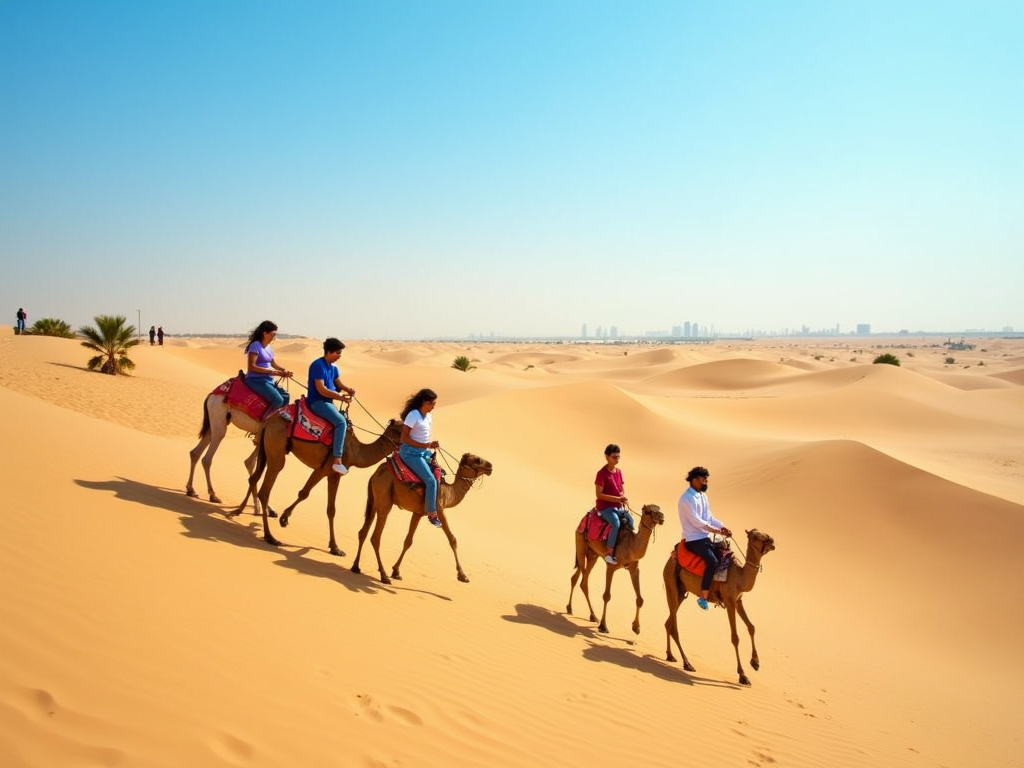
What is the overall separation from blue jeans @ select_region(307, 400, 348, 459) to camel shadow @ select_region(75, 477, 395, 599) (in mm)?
1511

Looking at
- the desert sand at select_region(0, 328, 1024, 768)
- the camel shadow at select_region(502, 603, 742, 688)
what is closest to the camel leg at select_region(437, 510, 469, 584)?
the desert sand at select_region(0, 328, 1024, 768)

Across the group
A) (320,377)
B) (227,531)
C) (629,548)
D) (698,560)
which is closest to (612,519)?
(629,548)

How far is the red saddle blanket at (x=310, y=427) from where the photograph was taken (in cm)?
862

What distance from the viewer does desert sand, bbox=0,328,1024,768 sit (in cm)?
411

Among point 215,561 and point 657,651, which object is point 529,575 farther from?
point 215,561

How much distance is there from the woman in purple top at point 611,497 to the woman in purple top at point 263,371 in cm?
515

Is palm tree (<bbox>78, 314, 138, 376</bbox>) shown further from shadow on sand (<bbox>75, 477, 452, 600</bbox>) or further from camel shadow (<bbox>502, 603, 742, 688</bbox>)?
camel shadow (<bbox>502, 603, 742, 688</bbox>)

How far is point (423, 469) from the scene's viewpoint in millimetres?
8258

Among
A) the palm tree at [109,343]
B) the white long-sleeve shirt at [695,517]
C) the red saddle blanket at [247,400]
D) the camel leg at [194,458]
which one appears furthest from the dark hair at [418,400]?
the palm tree at [109,343]

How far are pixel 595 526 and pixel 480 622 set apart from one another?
2517 mm

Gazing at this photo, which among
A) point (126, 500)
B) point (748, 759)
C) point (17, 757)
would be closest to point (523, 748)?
point (748, 759)

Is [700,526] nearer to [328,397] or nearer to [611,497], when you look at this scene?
[611,497]

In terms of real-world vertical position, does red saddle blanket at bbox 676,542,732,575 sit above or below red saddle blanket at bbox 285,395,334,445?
below

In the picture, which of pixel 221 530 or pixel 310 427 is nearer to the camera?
pixel 221 530
